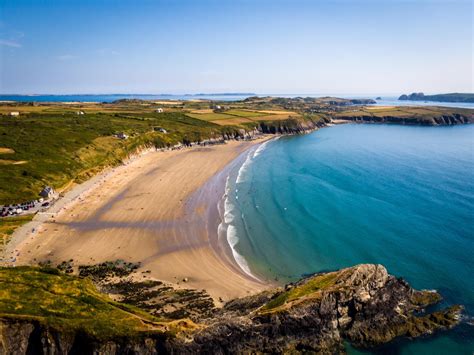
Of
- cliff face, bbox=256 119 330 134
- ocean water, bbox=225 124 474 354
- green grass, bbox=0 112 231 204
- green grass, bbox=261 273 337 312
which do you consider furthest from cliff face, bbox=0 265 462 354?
cliff face, bbox=256 119 330 134

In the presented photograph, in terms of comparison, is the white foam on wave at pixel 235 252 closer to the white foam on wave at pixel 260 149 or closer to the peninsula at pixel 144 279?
the peninsula at pixel 144 279

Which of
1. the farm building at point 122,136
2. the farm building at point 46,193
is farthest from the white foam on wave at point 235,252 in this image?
the farm building at point 122,136

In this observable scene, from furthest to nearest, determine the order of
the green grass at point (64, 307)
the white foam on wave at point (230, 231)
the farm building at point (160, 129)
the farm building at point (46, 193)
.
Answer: the farm building at point (160, 129), the farm building at point (46, 193), the white foam on wave at point (230, 231), the green grass at point (64, 307)

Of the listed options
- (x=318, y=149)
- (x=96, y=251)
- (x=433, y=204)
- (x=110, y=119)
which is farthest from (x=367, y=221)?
(x=110, y=119)

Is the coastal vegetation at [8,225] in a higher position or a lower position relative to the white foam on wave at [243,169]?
lower

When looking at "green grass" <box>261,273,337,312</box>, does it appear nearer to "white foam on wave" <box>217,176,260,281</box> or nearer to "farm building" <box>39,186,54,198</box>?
"white foam on wave" <box>217,176,260,281</box>

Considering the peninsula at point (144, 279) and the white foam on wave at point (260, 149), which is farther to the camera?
the white foam on wave at point (260, 149)

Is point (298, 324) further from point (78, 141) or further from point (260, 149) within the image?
point (260, 149)

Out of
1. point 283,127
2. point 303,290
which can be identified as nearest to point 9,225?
point 303,290
